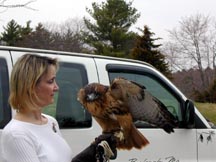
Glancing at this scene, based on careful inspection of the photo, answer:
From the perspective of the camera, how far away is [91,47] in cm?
3519

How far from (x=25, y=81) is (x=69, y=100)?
1551 mm

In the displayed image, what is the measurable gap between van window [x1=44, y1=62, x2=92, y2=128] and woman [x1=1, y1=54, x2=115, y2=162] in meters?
1.32

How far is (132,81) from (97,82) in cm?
28

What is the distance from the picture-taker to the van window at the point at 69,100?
11.9ft

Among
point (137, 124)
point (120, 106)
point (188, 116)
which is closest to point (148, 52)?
point (188, 116)

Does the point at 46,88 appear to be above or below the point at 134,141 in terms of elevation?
above

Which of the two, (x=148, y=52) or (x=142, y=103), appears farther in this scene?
(x=148, y=52)

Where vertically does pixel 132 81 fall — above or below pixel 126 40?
below

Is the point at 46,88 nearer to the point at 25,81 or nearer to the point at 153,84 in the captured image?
the point at 25,81

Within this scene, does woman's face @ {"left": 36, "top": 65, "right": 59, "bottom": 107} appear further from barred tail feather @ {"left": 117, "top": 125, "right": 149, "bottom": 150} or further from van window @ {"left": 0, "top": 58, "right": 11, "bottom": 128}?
barred tail feather @ {"left": 117, "top": 125, "right": 149, "bottom": 150}

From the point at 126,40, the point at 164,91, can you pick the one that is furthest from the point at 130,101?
the point at 126,40

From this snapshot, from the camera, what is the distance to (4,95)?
11.0 ft

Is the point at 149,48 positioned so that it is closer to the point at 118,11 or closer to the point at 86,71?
the point at 118,11

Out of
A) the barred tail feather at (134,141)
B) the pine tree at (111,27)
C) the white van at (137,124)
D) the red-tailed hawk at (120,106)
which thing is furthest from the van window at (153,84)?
the pine tree at (111,27)
